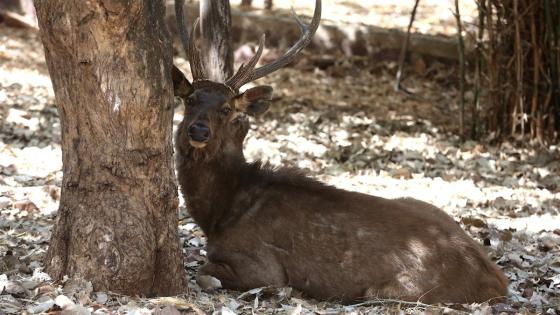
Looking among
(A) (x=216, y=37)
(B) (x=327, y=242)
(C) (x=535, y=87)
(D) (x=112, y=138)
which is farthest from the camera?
Result: (C) (x=535, y=87)

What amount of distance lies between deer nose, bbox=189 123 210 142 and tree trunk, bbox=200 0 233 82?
9.07 feet

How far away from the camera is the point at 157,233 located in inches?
226

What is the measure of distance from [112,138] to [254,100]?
79.0 inches

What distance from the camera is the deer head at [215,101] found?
22.0ft

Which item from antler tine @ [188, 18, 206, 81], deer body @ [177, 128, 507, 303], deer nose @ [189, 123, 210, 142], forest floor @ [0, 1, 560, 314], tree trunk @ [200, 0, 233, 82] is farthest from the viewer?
tree trunk @ [200, 0, 233, 82]

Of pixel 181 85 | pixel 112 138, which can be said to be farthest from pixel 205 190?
pixel 112 138

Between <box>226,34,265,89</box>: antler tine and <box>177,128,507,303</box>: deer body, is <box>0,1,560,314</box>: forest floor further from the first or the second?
<box>226,34,265,89</box>: antler tine

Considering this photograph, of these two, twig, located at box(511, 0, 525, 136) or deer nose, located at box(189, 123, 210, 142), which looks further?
twig, located at box(511, 0, 525, 136)

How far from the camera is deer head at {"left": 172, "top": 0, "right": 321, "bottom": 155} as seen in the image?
22.0ft

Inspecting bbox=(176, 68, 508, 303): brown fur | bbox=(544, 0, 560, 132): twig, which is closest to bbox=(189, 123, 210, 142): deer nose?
bbox=(176, 68, 508, 303): brown fur

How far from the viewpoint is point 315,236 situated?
6523mm

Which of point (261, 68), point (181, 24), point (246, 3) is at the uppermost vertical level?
point (246, 3)

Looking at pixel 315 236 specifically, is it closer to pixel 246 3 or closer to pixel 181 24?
pixel 181 24

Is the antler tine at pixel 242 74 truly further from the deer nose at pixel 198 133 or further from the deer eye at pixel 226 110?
the deer nose at pixel 198 133
